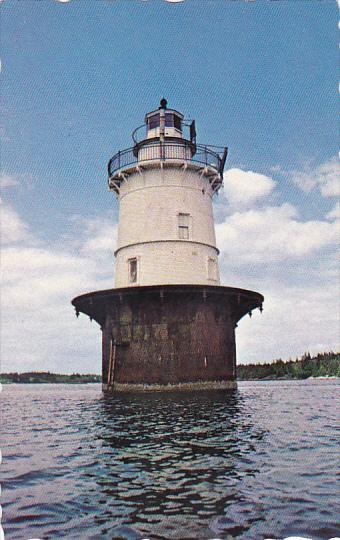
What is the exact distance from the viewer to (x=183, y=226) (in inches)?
1022

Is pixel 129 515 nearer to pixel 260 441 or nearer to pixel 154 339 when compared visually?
pixel 260 441

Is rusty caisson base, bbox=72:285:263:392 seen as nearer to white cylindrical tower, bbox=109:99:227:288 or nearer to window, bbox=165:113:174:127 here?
white cylindrical tower, bbox=109:99:227:288

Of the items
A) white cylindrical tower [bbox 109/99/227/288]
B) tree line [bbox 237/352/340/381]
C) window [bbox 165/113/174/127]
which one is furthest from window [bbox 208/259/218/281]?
tree line [bbox 237/352/340/381]

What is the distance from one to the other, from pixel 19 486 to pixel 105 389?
19329mm

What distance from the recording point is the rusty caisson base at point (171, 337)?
72.9 feet

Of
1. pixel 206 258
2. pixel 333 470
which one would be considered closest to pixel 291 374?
pixel 206 258

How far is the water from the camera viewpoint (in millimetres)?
4926

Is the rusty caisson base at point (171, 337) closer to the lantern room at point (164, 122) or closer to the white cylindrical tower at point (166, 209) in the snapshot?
the white cylindrical tower at point (166, 209)

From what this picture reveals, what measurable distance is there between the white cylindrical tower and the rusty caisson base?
2284 mm

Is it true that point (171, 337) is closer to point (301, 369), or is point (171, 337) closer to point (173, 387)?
point (173, 387)

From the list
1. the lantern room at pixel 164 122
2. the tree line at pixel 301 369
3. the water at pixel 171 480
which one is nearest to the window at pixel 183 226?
the lantern room at pixel 164 122

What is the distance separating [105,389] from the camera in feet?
83.7

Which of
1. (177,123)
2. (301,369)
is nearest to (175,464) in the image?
(177,123)

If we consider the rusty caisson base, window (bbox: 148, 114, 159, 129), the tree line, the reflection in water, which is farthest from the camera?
the tree line
